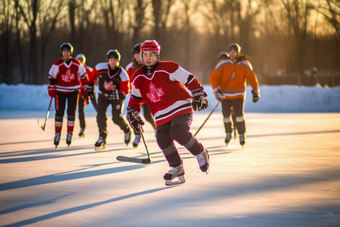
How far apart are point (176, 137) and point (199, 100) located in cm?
42

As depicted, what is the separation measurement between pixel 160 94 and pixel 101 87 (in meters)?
3.41

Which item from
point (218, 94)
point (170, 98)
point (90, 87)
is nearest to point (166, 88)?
point (170, 98)

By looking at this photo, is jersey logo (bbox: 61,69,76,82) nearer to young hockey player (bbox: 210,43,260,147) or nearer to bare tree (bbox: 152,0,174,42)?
young hockey player (bbox: 210,43,260,147)

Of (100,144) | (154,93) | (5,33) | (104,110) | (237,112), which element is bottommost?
(100,144)

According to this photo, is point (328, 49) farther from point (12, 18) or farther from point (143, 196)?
point (143, 196)

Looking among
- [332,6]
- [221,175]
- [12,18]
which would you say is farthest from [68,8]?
[221,175]

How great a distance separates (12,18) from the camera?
111 ft

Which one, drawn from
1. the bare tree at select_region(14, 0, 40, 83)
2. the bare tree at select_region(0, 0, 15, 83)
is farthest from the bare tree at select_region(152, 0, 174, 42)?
the bare tree at select_region(0, 0, 15, 83)

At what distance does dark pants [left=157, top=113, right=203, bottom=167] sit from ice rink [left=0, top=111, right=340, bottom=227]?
325mm

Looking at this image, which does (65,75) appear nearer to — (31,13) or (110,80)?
(110,80)

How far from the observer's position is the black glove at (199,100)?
4.83 m

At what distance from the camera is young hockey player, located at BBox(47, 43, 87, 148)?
26.1 feet

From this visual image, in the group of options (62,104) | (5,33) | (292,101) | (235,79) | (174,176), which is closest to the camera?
(174,176)

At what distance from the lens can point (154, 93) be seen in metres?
4.89
